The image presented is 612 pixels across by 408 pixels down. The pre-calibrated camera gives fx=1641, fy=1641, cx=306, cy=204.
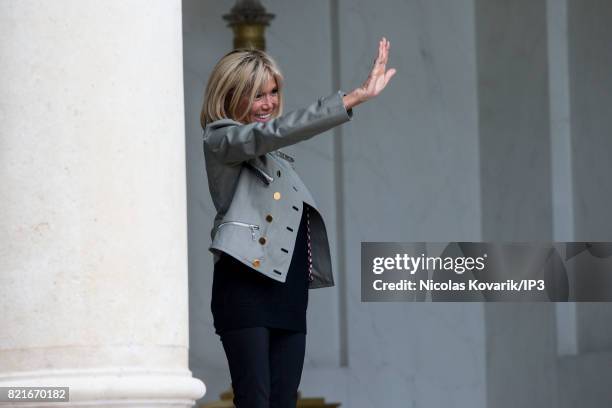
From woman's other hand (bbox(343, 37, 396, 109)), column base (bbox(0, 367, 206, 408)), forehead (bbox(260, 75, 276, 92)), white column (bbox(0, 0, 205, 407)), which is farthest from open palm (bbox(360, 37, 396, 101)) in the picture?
column base (bbox(0, 367, 206, 408))

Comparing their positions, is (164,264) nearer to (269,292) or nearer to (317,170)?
(269,292)

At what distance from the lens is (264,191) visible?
7.61 m

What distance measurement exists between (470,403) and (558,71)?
9.00 feet

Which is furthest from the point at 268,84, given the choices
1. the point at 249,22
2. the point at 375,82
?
the point at 249,22

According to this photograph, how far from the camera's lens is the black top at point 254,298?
24.3ft

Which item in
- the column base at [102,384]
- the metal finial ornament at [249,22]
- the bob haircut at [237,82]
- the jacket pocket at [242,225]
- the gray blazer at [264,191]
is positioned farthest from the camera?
the metal finial ornament at [249,22]

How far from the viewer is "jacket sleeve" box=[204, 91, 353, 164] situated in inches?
287

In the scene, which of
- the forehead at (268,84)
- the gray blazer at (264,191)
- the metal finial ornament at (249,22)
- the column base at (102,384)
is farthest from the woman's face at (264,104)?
the metal finial ornament at (249,22)

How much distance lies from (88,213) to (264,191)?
2.71 feet

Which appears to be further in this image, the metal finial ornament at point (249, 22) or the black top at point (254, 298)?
the metal finial ornament at point (249, 22)

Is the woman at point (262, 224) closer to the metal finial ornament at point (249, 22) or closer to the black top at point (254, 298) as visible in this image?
the black top at point (254, 298)

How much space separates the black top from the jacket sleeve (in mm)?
487

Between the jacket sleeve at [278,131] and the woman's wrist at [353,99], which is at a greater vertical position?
the woman's wrist at [353,99]

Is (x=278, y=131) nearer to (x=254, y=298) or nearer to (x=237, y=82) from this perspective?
(x=237, y=82)
